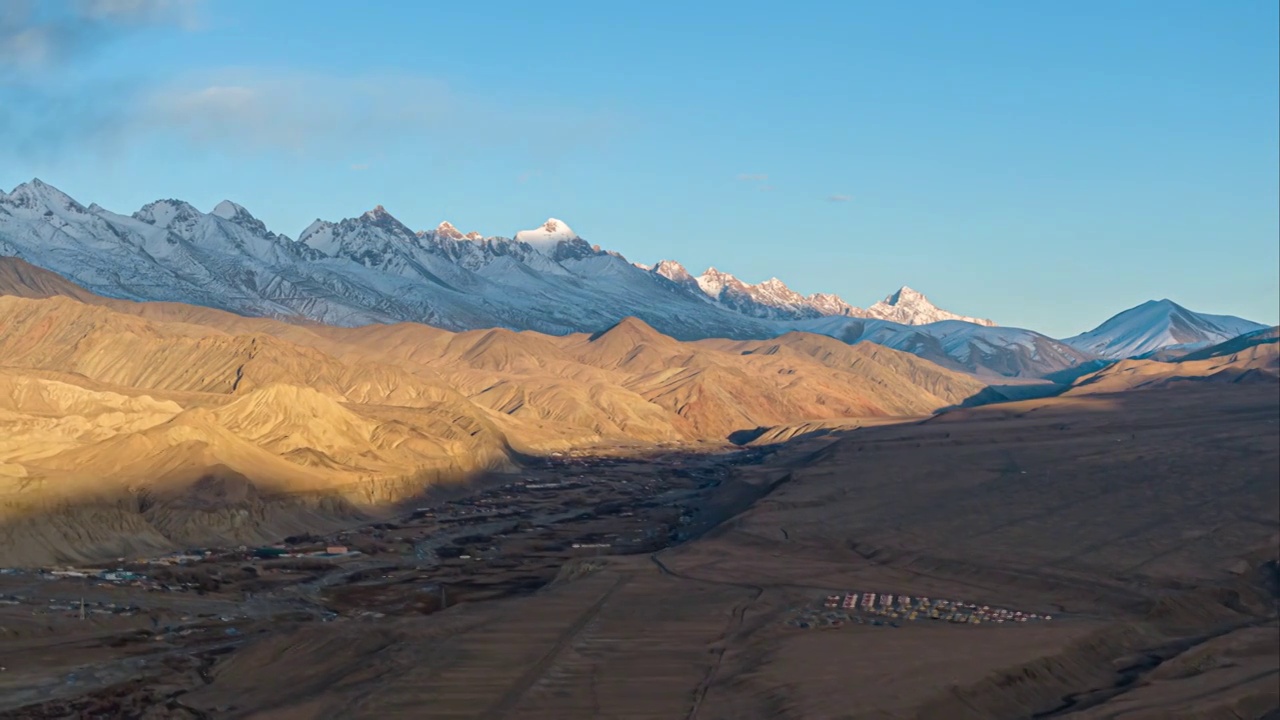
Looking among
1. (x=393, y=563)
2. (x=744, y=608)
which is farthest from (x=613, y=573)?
(x=393, y=563)

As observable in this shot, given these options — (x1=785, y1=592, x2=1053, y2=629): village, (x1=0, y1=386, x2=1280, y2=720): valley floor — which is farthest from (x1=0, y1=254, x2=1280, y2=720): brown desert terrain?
(x1=785, y1=592, x2=1053, y2=629): village

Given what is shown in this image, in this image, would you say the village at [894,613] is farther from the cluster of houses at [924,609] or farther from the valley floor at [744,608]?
the valley floor at [744,608]

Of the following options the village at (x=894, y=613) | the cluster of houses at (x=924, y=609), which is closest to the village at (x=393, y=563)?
the village at (x=894, y=613)

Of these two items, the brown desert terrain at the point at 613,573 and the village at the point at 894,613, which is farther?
the village at the point at 894,613

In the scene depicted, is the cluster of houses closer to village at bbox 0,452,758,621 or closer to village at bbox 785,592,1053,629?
village at bbox 785,592,1053,629

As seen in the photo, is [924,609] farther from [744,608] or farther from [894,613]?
[744,608]

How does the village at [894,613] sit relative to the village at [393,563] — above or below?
below
